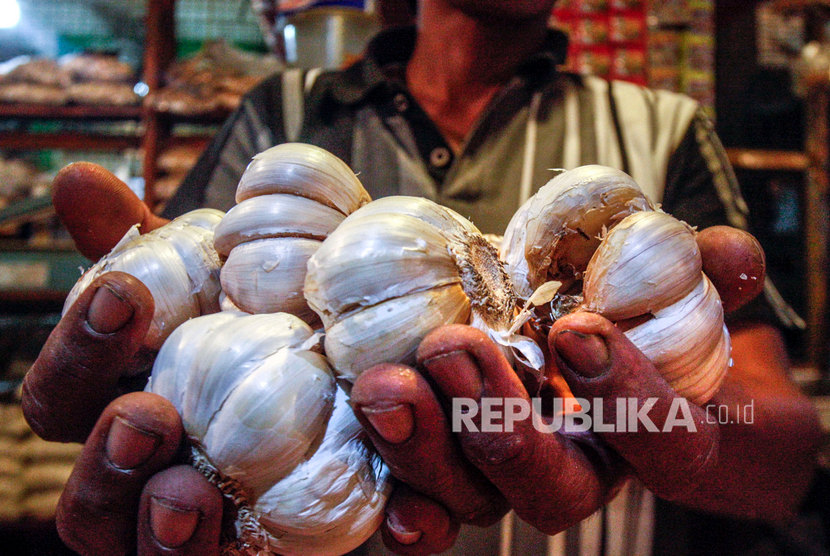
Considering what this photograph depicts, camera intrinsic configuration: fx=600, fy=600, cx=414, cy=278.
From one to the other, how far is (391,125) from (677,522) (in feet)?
2.97

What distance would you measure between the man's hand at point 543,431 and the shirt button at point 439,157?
0.62m

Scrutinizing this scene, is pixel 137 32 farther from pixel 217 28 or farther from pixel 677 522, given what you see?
pixel 677 522

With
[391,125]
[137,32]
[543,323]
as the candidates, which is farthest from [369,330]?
[137,32]

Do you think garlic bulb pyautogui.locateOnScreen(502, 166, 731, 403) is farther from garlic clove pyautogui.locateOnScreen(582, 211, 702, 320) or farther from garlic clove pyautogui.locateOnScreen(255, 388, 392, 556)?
garlic clove pyautogui.locateOnScreen(255, 388, 392, 556)

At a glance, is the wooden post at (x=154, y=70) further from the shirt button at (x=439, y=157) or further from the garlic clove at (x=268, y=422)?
the garlic clove at (x=268, y=422)

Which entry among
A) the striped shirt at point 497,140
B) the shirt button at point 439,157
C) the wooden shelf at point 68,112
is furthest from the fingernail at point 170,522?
the wooden shelf at point 68,112

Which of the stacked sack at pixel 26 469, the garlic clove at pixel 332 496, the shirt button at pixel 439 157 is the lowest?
the stacked sack at pixel 26 469

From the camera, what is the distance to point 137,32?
2422mm

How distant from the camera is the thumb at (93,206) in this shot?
0.69 meters

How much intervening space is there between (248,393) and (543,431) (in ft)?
0.84

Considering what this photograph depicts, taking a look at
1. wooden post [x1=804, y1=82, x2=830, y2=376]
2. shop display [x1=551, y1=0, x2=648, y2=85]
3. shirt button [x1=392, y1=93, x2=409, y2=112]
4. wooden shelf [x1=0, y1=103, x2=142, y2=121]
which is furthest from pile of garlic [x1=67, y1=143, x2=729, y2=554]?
wooden post [x1=804, y1=82, x2=830, y2=376]

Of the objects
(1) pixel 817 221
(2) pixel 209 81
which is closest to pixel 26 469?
(2) pixel 209 81

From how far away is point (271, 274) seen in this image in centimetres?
57

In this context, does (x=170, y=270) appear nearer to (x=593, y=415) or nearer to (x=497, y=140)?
(x=593, y=415)
